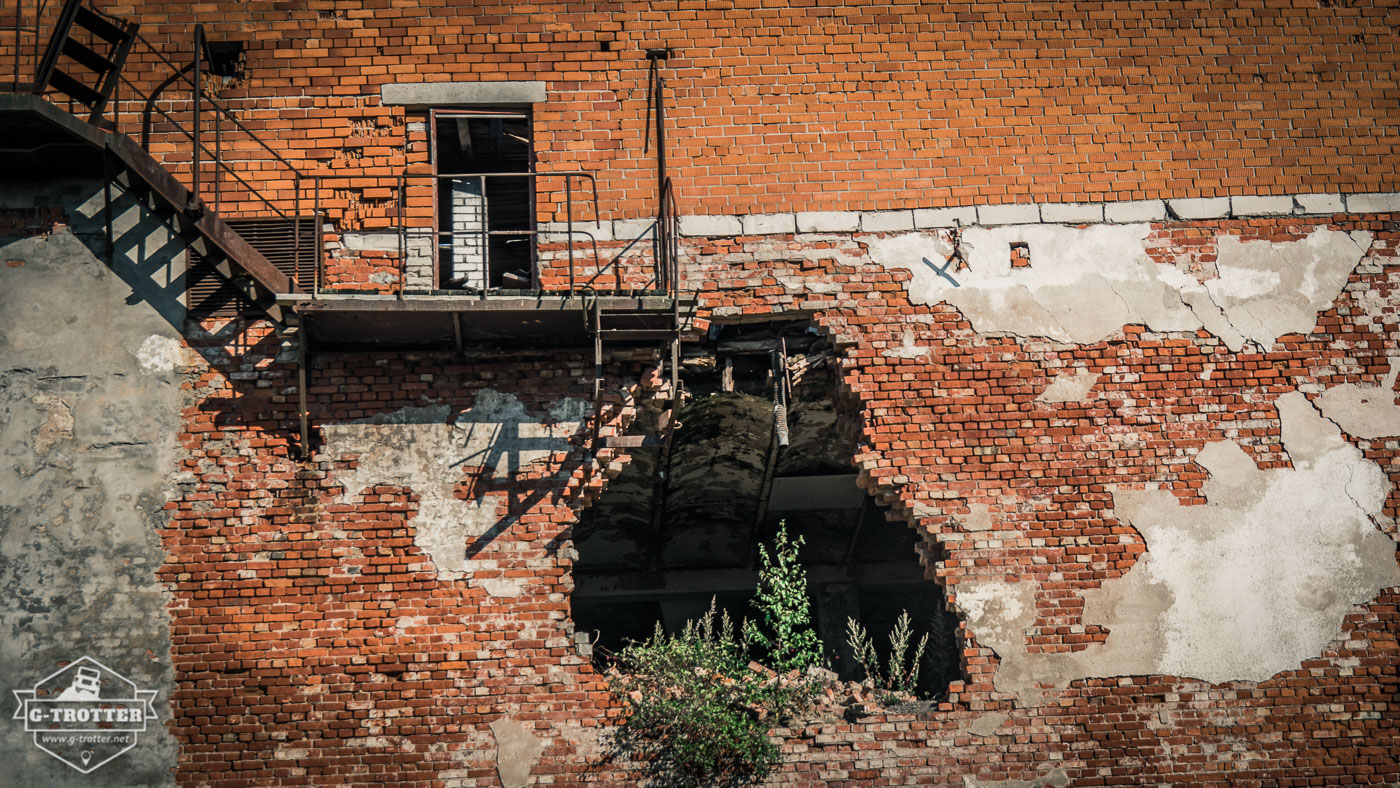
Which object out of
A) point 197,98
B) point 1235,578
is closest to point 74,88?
point 197,98

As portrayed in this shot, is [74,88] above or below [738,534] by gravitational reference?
above

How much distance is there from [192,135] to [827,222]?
17.2 feet

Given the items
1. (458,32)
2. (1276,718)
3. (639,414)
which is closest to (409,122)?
(458,32)

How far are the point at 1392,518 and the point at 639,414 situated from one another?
20.0ft

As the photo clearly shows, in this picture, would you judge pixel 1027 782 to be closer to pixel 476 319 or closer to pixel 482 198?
pixel 476 319

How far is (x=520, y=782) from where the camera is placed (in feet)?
28.9

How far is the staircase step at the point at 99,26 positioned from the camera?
9195 mm

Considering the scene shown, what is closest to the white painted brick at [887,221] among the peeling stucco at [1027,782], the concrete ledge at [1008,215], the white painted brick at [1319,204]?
the concrete ledge at [1008,215]

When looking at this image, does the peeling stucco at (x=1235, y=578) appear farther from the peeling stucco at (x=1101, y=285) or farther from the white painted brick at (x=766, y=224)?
the white painted brick at (x=766, y=224)

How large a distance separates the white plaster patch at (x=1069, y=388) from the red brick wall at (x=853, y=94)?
154 centimetres

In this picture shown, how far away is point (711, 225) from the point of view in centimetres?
990

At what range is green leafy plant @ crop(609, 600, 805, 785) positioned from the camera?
28.8 ft

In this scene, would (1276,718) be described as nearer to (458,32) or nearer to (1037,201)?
(1037,201)

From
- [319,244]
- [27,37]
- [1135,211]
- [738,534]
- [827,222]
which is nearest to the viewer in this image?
[319,244]
